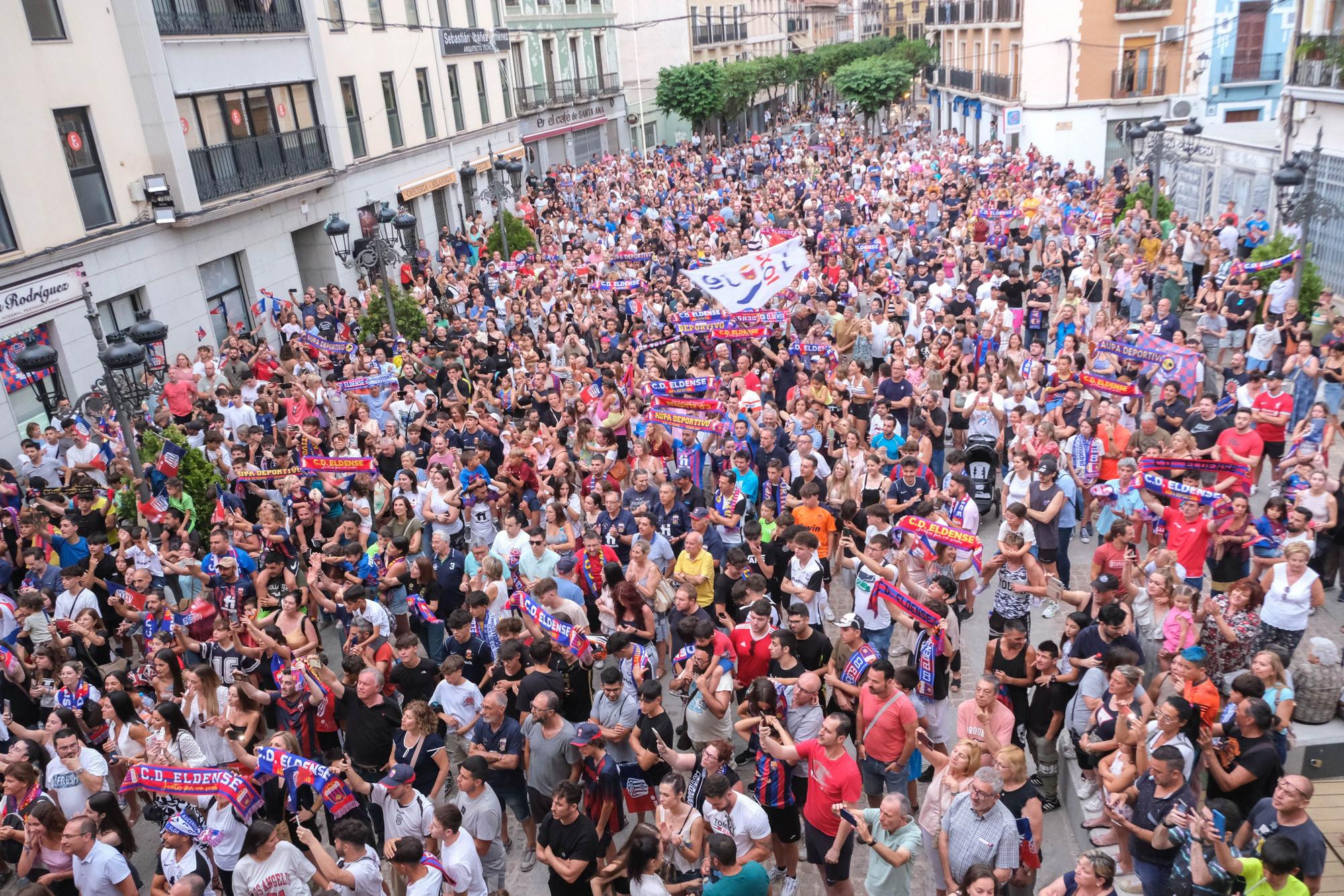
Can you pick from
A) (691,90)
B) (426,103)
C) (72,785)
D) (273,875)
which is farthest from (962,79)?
(273,875)

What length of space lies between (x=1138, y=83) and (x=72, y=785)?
41.9 metres


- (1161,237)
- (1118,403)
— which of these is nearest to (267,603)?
(1118,403)

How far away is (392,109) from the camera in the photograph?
94.6ft

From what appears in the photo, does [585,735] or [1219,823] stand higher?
[1219,823]

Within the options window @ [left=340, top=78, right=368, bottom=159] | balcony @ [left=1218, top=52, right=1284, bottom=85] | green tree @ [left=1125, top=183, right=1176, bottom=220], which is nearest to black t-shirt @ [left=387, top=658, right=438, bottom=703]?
green tree @ [left=1125, top=183, right=1176, bottom=220]

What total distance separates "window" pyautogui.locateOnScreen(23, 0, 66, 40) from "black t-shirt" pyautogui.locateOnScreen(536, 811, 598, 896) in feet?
51.8

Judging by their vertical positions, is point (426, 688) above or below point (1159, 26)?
below

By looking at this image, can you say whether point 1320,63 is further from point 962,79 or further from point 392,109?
point 962,79

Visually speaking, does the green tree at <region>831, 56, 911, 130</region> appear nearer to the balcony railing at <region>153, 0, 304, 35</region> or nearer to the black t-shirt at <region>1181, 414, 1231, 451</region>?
the balcony railing at <region>153, 0, 304, 35</region>

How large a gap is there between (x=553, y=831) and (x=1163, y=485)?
6.12 meters

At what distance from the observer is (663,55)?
5678 centimetres

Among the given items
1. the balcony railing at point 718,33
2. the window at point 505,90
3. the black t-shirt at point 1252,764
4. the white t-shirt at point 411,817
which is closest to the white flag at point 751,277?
the black t-shirt at point 1252,764

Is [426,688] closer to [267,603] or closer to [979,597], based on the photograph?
[267,603]

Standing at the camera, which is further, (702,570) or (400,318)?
(400,318)
